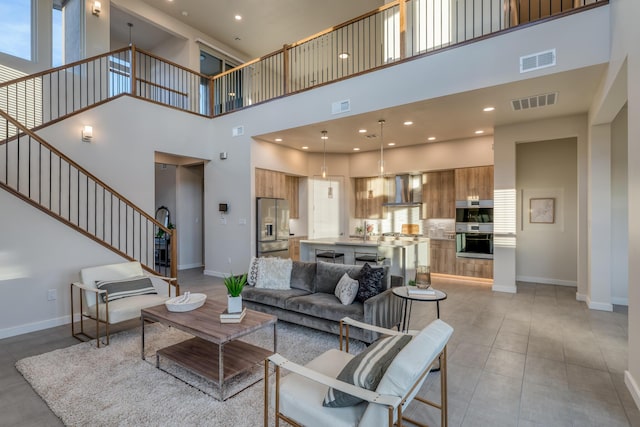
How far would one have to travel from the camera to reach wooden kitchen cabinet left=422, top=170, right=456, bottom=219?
732 centimetres

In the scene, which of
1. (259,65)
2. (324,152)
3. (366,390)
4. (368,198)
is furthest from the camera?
(259,65)

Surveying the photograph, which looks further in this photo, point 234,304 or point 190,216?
point 190,216

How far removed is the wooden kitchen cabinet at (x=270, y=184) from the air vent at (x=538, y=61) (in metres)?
5.04

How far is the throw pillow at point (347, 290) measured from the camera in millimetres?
3486

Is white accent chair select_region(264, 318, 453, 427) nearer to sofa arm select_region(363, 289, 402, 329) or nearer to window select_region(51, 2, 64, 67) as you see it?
sofa arm select_region(363, 289, 402, 329)

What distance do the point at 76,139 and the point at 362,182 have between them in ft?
20.8

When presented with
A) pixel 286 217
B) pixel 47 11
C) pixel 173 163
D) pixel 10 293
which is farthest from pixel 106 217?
pixel 47 11

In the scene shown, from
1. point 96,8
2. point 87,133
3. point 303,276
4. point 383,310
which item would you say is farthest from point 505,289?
point 96,8

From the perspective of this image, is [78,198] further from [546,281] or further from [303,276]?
[546,281]

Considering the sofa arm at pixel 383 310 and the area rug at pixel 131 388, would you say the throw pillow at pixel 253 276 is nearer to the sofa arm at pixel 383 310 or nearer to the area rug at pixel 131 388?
the area rug at pixel 131 388

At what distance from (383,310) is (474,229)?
4.30 metres

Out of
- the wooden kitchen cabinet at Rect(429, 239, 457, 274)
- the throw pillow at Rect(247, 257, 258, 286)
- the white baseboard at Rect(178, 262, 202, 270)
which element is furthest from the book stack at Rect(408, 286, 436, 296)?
the white baseboard at Rect(178, 262, 202, 270)

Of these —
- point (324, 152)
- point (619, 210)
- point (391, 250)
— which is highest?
point (324, 152)

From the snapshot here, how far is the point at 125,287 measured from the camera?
12.5 ft
